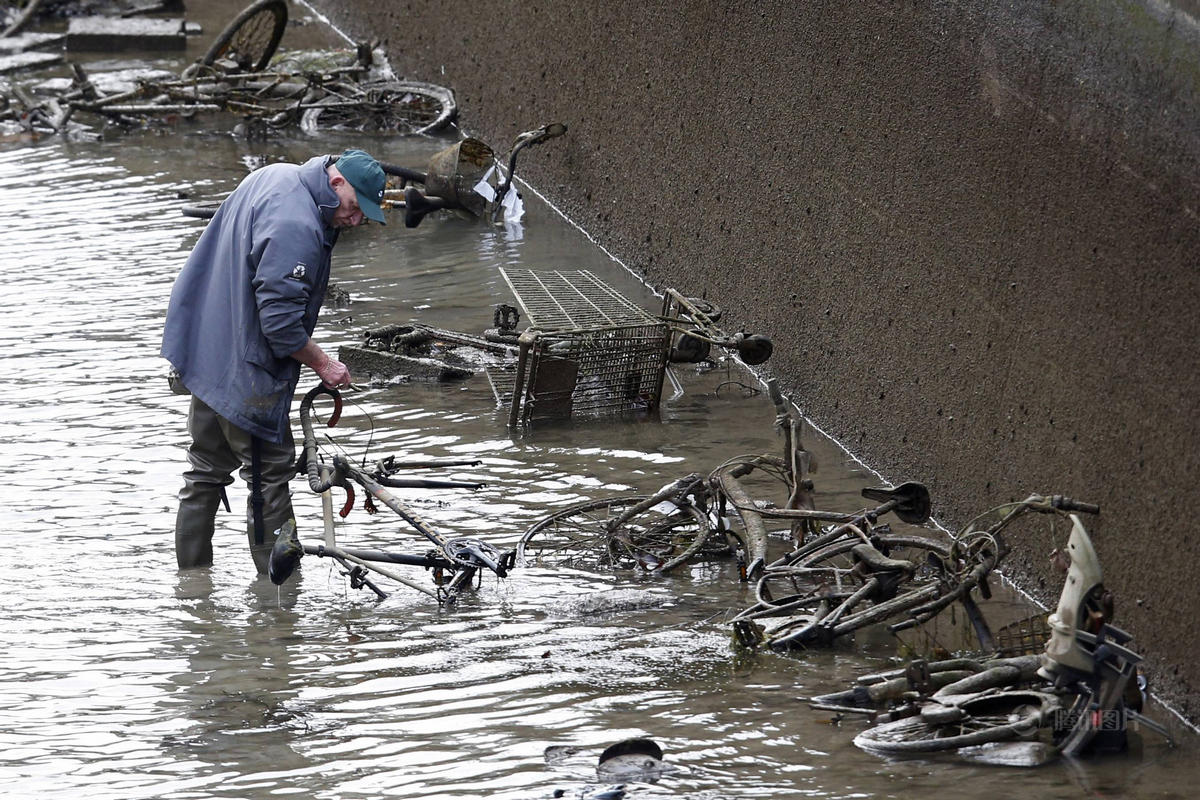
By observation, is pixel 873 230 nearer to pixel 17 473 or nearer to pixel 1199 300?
pixel 1199 300

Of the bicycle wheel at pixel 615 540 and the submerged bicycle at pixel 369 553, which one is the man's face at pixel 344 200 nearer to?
the submerged bicycle at pixel 369 553

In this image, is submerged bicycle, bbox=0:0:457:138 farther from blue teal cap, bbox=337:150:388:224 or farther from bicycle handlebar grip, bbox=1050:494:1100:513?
bicycle handlebar grip, bbox=1050:494:1100:513

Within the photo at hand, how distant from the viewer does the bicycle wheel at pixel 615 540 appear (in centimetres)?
661

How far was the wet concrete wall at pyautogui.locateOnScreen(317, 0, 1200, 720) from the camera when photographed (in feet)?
18.0

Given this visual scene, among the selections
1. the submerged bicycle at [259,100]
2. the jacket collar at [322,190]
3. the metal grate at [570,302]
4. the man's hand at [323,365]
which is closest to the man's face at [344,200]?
the jacket collar at [322,190]

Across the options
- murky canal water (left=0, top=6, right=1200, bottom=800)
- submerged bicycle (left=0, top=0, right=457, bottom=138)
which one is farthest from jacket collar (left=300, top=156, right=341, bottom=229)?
submerged bicycle (left=0, top=0, right=457, bottom=138)

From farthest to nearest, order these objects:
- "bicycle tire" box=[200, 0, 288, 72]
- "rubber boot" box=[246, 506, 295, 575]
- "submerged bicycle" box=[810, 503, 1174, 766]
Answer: "bicycle tire" box=[200, 0, 288, 72], "rubber boot" box=[246, 506, 295, 575], "submerged bicycle" box=[810, 503, 1174, 766]

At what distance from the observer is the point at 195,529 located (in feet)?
21.6

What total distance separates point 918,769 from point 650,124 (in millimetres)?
6931

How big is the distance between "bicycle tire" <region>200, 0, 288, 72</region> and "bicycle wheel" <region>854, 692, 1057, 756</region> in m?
12.2

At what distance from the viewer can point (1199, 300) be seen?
17.1ft

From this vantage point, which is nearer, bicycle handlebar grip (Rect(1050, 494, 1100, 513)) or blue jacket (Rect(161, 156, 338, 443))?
bicycle handlebar grip (Rect(1050, 494, 1100, 513))

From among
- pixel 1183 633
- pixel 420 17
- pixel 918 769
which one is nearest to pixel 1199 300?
pixel 1183 633

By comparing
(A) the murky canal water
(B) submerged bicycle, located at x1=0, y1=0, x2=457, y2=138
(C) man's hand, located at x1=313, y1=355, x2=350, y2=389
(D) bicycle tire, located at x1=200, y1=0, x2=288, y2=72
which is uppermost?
(D) bicycle tire, located at x1=200, y1=0, x2=288, y2=72
